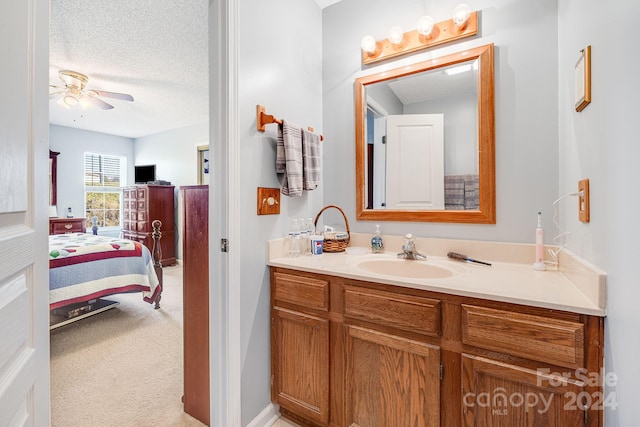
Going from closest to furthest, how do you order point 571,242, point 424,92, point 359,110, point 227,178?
1. point 571,242
2. point 227,178
3. point 424,92
4. point 359,110

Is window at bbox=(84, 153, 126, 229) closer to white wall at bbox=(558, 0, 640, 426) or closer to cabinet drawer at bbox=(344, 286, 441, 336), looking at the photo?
cabinet drawer at bbox=(344, 286, 441, 336)

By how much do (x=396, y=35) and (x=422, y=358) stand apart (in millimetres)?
1677

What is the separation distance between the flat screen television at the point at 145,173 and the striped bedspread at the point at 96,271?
284 cm

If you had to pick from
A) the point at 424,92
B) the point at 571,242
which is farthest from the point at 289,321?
the point at 424,92

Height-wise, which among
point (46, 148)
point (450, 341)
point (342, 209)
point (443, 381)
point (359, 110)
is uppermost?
point (359, 110)

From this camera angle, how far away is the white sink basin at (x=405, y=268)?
146cm

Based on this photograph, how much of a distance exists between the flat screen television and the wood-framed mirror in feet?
17.5

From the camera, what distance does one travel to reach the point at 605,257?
84cm

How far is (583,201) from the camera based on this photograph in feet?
3.25

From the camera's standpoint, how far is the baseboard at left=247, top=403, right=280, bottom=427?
144 cm

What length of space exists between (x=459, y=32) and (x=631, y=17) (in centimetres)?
97

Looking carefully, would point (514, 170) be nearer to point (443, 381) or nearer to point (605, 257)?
point (605, 257)

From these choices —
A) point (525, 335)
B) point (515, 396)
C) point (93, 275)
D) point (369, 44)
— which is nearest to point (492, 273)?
point (525, 335)

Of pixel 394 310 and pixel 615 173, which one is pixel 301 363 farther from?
pixel 615 173
